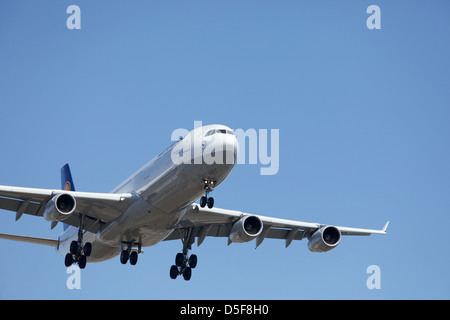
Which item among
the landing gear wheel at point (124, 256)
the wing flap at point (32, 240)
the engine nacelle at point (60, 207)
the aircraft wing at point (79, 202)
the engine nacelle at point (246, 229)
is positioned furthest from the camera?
the engine nacelle at point (246, 229)

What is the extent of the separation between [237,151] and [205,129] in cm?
194

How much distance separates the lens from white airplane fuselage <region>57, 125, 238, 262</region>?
38.9 meters

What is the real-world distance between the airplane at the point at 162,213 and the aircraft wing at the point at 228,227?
0.05 meters

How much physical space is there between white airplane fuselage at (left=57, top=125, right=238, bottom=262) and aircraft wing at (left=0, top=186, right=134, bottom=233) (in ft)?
1.42

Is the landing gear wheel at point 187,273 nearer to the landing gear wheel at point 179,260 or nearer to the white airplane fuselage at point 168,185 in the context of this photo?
the landing gear wheel at point 179,260

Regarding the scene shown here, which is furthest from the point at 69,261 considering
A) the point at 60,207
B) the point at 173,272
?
the point at 173,272

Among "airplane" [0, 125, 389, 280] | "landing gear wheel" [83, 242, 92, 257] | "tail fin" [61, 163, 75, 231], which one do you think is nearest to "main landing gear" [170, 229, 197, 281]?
"airplane" [0, 125, 389, 280]

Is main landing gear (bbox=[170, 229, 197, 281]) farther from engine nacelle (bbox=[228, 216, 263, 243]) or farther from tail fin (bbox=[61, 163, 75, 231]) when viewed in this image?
tail fin (bbox=[61, 163, 75, 231])

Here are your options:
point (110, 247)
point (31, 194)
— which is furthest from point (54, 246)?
point (31, 194)

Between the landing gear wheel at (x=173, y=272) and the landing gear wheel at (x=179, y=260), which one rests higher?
the landing gear wheel at (x=179, y=260)

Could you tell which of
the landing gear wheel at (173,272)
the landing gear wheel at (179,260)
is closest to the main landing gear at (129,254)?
the landing gear wheel at (173,272)

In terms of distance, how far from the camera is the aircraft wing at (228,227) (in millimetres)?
45938

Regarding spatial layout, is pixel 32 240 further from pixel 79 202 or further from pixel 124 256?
pixel 79 202

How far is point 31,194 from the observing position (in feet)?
135
